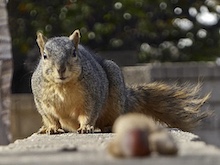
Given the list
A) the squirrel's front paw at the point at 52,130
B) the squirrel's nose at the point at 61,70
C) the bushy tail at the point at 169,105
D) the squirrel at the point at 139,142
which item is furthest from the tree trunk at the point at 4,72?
the squirrel at the point at 139,142

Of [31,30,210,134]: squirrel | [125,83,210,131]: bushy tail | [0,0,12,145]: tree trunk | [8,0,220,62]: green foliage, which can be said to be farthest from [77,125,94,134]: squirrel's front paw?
[8,0,220,62]: green foliage

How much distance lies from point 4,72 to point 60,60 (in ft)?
10.2

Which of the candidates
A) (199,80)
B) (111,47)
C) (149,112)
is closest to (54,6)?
(111,47)

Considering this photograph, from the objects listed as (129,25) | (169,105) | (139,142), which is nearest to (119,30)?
(129,25)

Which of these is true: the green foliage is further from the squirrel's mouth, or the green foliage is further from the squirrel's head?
the squirrel's mouth

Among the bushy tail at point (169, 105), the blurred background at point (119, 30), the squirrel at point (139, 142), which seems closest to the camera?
the squirrel at point (139, 142)

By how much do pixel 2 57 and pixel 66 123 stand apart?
263 centimetres

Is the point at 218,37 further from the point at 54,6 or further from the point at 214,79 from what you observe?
the point at 214,79

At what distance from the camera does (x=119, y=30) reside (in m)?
14.0

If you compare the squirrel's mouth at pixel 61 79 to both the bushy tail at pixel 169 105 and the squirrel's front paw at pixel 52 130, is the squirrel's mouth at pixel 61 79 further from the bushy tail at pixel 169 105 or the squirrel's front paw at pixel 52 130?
the bushy tail at pixel 169 105

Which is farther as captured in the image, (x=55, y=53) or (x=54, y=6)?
(x=54, y=6)

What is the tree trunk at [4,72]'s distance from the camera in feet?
28.8

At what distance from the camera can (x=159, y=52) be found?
49.8 ft

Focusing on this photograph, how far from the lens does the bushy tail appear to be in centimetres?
757
